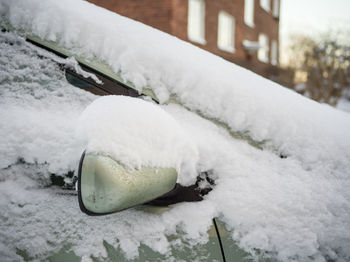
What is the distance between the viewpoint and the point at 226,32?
13266 millimetres

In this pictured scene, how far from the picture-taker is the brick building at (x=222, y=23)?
9422mm

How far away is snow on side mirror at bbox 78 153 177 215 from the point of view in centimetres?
68

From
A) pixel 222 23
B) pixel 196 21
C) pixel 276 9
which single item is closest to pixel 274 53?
pixel 276 9

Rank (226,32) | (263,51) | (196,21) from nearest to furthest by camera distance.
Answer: (196,21) → (226,32) → (263,51)

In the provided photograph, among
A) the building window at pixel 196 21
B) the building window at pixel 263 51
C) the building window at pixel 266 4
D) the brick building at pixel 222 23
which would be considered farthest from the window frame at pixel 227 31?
the building window at pixel 266 4

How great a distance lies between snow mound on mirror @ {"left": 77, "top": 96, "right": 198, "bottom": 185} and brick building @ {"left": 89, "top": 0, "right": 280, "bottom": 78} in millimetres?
9020

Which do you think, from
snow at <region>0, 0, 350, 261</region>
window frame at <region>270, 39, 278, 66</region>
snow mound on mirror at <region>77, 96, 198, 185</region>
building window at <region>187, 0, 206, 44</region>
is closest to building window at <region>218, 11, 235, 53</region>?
building window at <region>187, 0, 206, 44</region>

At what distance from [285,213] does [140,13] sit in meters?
9.96

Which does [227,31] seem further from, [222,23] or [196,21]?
[196,21]

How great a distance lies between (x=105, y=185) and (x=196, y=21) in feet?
37.1

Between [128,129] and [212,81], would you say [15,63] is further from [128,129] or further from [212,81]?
[212,81]

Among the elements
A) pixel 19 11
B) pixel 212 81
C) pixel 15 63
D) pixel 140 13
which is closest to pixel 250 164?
pixel 212 81

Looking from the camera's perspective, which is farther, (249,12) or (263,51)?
(263,51)

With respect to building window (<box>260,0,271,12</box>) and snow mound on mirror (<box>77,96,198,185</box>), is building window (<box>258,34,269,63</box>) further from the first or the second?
snow mound on mirror (<box>77,96,198,185</box>)
